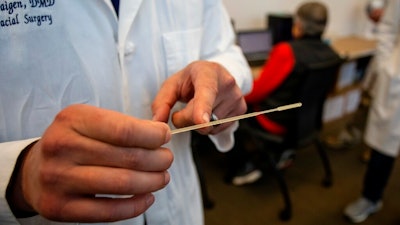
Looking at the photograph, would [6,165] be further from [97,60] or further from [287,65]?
[287,65]

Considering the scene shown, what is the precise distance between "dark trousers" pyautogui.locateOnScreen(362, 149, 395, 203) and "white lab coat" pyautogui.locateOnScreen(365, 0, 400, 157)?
0.18 ft

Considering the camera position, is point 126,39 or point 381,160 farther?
point 381,160

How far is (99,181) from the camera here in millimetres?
299

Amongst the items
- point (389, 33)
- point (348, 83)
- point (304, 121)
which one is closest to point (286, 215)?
point (304, 121)

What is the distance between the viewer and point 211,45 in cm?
71

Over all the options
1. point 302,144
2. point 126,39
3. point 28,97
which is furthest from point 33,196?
point 302,144

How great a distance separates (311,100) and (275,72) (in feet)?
0.88

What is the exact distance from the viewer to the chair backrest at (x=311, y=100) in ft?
5.04

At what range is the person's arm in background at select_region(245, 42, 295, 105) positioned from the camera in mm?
1611

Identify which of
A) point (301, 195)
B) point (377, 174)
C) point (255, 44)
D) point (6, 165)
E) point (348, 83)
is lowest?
point (301, 195)

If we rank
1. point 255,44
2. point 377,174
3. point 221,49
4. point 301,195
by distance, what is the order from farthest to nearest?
point 255,44 → point 301,195 → point 377,174 → point 221,49

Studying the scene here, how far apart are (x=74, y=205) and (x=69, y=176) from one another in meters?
0.04

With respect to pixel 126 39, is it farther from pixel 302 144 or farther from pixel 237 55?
pixel 302 144

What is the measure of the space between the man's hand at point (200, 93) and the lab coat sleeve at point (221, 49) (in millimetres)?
132
